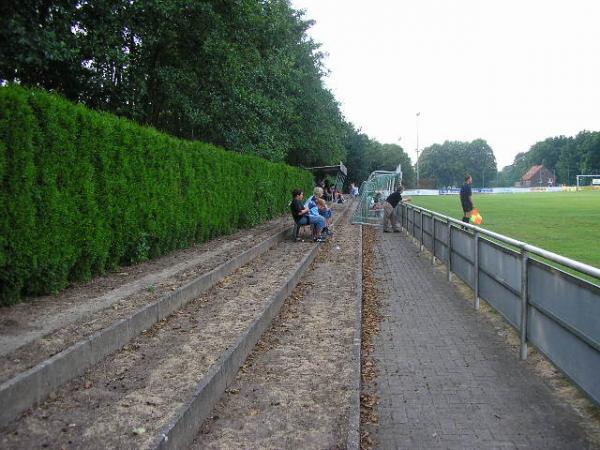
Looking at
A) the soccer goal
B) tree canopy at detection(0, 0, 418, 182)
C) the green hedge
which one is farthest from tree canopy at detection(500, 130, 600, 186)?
the green hedge

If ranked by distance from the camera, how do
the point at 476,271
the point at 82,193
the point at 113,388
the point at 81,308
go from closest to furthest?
the point at 113,388 < the point at 81,308 < the point at 82,193 < the point at 476,271

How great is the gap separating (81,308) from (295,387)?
2.77 m

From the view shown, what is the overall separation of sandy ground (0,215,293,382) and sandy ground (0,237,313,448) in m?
0.36

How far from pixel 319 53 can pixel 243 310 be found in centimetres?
3830

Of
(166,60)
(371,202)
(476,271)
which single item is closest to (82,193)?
(476,271)

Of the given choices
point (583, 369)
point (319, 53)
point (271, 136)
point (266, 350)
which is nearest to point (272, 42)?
point (271, 136)

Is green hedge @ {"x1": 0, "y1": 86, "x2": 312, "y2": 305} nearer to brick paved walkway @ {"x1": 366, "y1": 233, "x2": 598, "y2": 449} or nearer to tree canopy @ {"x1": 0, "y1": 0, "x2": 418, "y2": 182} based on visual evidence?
tree canopy @ {"x1": 0, "y1": 0, "x2": 418, "y2": 182}

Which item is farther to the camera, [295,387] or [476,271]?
[476,271]

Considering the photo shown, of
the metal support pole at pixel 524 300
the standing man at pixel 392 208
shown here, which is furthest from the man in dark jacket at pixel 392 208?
the metal support pole at pixel 524 300

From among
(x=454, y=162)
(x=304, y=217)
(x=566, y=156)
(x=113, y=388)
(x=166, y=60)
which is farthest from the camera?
(x=454, y=162)

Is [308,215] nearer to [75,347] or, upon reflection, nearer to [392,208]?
[392,208]

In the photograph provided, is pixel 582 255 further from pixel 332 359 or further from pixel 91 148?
pixel 91 148

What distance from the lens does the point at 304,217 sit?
13961 millimetres

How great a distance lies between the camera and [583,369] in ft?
12.5
